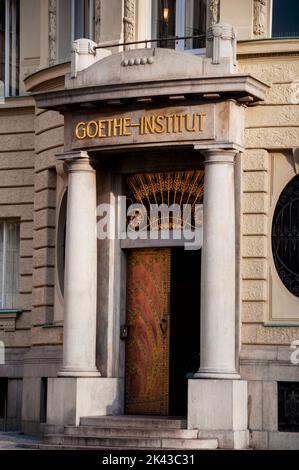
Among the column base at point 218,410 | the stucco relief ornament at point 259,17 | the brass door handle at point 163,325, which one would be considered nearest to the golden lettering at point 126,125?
the stucco relief ornament at point 259,17

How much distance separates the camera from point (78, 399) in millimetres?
26094

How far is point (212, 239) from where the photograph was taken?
83.1 feet

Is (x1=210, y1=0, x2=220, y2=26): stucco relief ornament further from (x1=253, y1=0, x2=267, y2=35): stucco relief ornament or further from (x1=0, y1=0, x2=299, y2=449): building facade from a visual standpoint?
(x1=253, y1=0, x2=267, y2=35): stucco relief ornament

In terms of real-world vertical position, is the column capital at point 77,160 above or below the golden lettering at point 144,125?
below

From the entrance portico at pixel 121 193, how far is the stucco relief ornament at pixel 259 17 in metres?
0.96

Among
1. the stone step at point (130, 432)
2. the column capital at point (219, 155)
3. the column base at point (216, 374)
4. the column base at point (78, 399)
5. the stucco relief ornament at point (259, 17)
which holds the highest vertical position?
the stucco relief ornament at point (259, 17)

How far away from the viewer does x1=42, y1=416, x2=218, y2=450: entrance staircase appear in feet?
80.5

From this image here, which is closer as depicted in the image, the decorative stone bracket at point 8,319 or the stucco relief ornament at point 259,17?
the stucco relief ornament at point 259,17

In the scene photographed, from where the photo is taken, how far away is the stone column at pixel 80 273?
26.5 m

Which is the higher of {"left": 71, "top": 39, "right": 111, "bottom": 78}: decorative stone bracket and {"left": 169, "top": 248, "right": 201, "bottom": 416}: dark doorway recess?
{"left": 71, "top": 39, "right": 111, "bottom": 78}: decorative stone bracket

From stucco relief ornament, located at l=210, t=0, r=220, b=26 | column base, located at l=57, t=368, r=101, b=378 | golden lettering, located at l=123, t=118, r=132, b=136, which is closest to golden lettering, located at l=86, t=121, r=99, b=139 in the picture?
golden lettering, located at l=123, t=118, r=132, b=136

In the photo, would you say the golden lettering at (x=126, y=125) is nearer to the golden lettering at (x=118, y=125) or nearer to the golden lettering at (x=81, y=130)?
the golden lettering at (x=118, y=125)

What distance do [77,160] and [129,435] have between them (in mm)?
4665

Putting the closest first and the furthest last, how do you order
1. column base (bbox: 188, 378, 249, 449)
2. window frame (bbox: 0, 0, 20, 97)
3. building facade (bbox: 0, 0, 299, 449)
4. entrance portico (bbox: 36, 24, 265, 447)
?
column base (bbox: 188, 378, 249, 449) < entrance portico (bbox: 36, 24, 265, 447) < building facade (bbox: 0, 0, 299, 449) < window frame (bbox: 0, 0, 20, 97)
